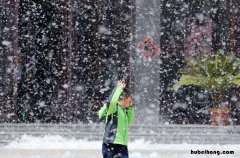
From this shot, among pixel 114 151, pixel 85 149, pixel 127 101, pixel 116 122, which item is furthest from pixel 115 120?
pixel 85 149

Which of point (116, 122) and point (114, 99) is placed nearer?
point (114, 99)

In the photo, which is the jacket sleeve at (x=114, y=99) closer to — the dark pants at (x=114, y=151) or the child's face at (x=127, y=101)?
the child's face at (x=127, y=101)

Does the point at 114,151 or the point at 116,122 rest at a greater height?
the point at 116,122

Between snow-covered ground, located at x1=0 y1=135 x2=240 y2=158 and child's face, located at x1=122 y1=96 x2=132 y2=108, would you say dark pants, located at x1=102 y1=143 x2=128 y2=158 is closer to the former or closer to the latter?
child's face, located at x1=122 y1=96 x2=132 y2=108

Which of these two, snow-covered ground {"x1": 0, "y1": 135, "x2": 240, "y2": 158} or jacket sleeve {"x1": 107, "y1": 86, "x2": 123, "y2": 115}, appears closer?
jacket sleeve {"x1": 107, "y1": 86, "x2": 123, "y2": 115}

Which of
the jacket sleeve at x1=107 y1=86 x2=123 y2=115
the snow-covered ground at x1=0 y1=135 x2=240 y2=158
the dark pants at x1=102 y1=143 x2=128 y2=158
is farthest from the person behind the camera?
the snow-covered ground at x1=0 y1=135 x2=240 y2=158

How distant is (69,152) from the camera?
11.6m

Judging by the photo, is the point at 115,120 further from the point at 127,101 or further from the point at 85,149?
the point at 85,149

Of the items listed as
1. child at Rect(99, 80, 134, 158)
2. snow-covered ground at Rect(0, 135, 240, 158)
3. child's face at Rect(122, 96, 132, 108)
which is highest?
child's face at Rect(122, 96, 132, 108)

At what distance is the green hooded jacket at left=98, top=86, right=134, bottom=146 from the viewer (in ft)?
27.8

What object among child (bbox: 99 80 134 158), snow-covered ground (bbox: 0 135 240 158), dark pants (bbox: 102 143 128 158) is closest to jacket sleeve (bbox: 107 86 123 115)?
child (bbox: 99 80 134 158)

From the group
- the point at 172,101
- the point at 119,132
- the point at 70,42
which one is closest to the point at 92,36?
the point at 70,42

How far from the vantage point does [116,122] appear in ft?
28.2

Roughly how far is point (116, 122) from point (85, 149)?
3267 millimetres
